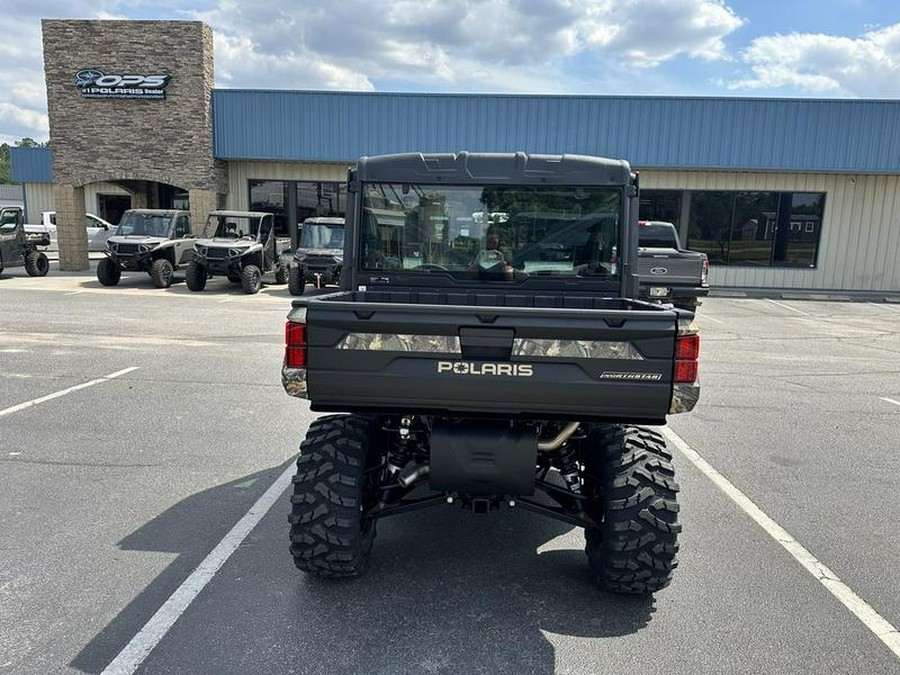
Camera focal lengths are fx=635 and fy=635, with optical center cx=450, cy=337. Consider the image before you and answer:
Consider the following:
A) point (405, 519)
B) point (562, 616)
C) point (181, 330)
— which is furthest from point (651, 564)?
point (181, 330)

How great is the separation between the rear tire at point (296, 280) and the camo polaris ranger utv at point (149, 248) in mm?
2946

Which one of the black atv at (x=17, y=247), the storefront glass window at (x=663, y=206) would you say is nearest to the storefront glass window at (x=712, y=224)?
the storefront glass window at (x=663, y=206)

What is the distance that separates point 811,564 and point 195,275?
16.1 meters

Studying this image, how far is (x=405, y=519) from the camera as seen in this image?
4195 mm

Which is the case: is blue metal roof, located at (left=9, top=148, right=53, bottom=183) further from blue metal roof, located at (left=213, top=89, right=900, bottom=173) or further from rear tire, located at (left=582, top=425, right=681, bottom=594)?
rear tire, located at (left=582, top=425, right=681, bottom=594)

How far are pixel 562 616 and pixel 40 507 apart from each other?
11.3 ft

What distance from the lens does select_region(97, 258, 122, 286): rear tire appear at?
1705cm

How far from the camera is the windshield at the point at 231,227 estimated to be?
58.1ft

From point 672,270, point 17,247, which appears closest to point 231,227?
point 17,247

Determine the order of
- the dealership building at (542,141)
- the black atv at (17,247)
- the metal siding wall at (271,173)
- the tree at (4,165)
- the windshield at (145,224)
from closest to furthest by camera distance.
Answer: the windshield at (145,224), the black atv at (17,247), the dealership building at (542,141), the metal siding wall at (271,173), the tree at (4,165)

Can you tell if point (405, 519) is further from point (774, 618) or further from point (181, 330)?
point (181, 330)

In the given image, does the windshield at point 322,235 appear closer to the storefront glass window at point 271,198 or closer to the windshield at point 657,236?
the storefront glass window at point 271,198

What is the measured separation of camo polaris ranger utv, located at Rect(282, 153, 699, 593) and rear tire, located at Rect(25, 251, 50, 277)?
18.7m

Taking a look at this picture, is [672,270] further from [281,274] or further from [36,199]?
[36,199]
